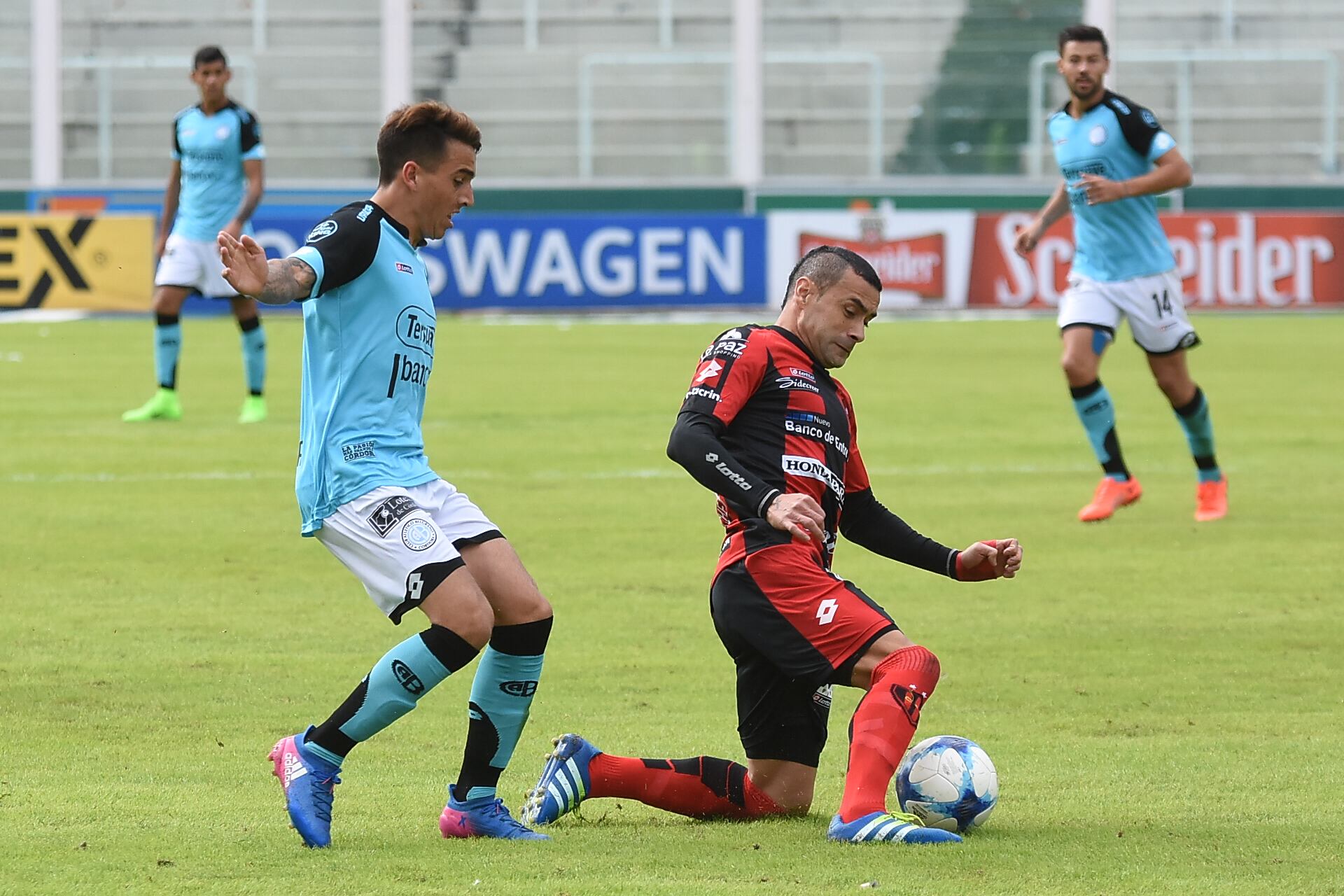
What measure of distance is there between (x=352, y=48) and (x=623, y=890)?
3113 cm

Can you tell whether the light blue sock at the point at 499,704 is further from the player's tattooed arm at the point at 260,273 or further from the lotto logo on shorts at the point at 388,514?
the player's tattooed arm at the point at 260,273

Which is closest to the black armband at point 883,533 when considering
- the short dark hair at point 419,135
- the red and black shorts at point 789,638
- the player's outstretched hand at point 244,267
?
the red and black shorts at point 789,638

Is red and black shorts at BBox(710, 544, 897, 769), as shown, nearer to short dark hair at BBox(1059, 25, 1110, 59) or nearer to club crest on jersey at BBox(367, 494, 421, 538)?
club crest on jersey at BBox(367, 494, 421, 538)

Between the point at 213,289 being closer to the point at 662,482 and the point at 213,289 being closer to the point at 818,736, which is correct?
the point at 662,482

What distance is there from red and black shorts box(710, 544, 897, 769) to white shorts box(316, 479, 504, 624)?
698 millimetres

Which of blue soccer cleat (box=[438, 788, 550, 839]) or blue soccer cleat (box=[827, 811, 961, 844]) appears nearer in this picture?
blue soccer cleat (box=[827, 811, 961, 844])

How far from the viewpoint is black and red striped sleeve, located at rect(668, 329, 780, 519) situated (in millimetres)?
4434

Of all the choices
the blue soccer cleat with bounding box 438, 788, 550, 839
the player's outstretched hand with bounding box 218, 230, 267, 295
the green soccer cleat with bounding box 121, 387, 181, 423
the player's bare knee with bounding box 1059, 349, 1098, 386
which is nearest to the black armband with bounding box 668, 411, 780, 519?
the blue soccer cleat with bounding box 438, 788, 550, 839

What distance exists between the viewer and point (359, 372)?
4500mm

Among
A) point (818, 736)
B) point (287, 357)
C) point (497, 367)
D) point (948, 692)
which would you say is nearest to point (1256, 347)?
point (497, 367)

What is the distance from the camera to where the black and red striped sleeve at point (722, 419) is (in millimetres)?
4434

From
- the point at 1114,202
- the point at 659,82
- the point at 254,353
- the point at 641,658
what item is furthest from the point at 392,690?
the point at 659,82

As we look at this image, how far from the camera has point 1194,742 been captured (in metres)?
5.40

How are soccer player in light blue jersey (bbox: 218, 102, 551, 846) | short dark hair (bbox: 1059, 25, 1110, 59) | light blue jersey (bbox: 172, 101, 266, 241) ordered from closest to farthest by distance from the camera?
soccer player in light blue jersey (bbox: 218, 102, 551, 846)
short dark hair (bbox: 1059, 25, 1110, 59)
light blue jersey (bbox: 172, 101, 266, 241)
